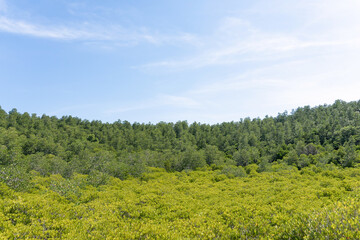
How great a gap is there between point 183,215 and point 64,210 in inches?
337

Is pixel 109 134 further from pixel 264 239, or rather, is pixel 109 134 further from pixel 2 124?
pixel 264 239

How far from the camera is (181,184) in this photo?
4281 cm

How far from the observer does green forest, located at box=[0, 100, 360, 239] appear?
11672 millimetres

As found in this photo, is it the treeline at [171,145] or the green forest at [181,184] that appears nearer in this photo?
the green forest at [181,184]

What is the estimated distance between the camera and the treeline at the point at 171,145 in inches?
2985

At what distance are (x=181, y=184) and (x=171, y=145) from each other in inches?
3920

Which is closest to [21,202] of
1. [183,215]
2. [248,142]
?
[183,215]

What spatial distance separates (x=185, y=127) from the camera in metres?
190

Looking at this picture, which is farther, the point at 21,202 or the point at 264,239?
the point at 21,202

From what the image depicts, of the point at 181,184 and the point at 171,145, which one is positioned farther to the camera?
the point at 171,145

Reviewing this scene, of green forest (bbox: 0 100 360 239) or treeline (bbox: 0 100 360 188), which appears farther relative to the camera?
treeline (bbox: 0 100 360 188)

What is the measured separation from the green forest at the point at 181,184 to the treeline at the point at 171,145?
1.94ft

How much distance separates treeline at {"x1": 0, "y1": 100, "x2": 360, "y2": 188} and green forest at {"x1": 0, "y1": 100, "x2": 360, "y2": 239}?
592 millimetres

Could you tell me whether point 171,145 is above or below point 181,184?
above
